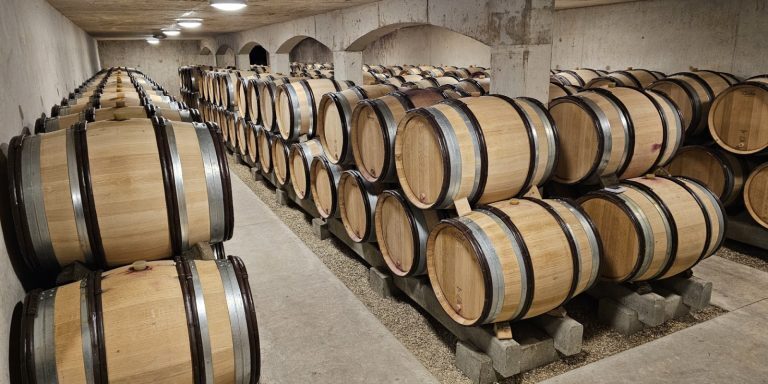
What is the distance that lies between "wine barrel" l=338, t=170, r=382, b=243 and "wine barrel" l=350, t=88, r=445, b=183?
19 centimetres

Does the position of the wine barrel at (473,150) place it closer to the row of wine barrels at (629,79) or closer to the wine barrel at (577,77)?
the row of wine barrels at (629,79)

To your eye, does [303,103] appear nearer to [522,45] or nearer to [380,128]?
[380,128]

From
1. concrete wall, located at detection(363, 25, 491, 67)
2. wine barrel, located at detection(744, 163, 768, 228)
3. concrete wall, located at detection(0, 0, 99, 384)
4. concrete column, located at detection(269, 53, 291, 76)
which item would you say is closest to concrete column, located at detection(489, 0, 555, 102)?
wine barrel, located at detection(744, 163, 768, 228)

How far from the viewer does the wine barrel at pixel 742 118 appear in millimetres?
5141

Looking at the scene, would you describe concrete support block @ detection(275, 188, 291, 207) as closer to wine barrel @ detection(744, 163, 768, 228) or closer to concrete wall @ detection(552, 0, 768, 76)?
wine barrel @ detection(744, 163, 768, 228)

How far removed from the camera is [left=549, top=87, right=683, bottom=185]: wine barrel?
411 cm

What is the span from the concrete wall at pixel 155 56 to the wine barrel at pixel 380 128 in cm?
2158

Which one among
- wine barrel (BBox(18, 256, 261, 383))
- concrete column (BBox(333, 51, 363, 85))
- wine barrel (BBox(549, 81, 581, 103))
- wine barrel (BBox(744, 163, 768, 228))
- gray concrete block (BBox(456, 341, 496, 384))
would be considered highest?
concrete column (BBox(333, 51, 363, 85))

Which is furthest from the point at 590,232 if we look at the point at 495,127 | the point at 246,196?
the point at 246,196

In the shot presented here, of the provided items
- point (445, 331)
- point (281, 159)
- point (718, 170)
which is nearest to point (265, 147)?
point (281, 159)

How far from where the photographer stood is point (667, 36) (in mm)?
9406

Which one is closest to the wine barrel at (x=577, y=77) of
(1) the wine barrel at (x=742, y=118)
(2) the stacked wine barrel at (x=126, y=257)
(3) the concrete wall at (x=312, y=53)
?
(1) the wine barrel at (x=742, y=118)

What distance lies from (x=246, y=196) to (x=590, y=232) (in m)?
5.81

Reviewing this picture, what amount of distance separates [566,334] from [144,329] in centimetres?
260
